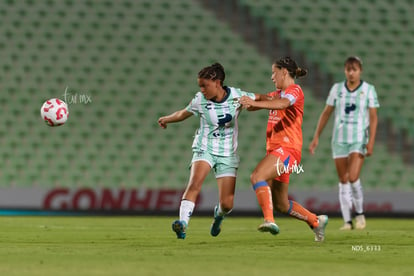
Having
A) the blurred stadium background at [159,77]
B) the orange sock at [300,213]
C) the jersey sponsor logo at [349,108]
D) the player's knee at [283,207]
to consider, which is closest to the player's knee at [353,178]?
the jersey sponsor logo at [349,108]

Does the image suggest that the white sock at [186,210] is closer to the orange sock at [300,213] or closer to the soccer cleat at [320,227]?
the orange sock at [300,213]

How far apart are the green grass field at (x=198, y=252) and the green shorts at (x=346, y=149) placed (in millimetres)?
1179

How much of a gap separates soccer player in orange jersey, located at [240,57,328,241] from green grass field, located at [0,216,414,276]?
1.18ft

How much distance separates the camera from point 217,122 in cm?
823

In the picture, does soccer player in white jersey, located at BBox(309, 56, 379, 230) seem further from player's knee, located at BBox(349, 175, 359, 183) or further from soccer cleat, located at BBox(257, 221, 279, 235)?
soccer cleat, located at BBox(257, 221, 279, 235)

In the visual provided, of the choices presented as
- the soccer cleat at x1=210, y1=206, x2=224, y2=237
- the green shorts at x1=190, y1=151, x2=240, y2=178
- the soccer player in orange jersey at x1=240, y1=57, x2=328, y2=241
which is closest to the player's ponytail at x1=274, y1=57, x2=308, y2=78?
the soccer player in orange jersey at x1=240, y1=57, x2=328, y2=241

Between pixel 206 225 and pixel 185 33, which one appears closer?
pixel 206 225

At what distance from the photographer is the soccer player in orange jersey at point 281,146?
7875 millimetres

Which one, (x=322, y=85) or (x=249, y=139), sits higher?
(x=322, y=85)

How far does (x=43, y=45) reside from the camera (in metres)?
17.5

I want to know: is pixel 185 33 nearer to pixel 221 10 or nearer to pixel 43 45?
pixel 221 10

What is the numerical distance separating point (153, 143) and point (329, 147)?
11.3ft

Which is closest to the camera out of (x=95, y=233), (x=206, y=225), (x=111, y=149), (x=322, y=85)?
(x=95, y=233)

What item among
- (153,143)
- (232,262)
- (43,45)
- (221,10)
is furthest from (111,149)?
(232,262)
